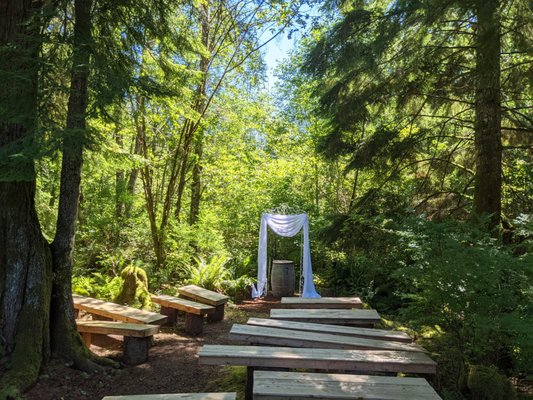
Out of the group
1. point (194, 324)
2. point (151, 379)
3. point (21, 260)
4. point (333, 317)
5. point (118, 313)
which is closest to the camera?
point (21, 260)

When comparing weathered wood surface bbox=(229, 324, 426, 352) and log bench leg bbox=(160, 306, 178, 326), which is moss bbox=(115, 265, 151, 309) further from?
weathered wood surface bbox=(229, 324, 426, 352)

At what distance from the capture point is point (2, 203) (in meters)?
3.89

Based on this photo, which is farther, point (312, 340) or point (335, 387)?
point (312, 340)

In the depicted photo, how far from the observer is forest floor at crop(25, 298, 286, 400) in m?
3.69

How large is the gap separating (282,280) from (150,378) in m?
5.68

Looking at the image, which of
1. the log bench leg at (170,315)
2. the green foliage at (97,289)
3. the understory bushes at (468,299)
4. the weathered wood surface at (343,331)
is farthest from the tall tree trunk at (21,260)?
the understory bushes at (468,299)

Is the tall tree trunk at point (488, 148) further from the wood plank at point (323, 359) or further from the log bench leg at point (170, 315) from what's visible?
the log bench leg at point (170, 315)

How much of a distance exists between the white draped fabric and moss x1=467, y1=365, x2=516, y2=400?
5631 mm

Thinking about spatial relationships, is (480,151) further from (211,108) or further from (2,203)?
(211,108)

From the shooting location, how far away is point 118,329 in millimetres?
4543

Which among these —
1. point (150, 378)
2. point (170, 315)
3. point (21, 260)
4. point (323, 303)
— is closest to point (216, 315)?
point (170, 315)

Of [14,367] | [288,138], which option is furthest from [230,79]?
[14,367]

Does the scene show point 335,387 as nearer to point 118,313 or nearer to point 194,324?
point 118,313

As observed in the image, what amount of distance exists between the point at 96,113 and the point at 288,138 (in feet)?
42.3
